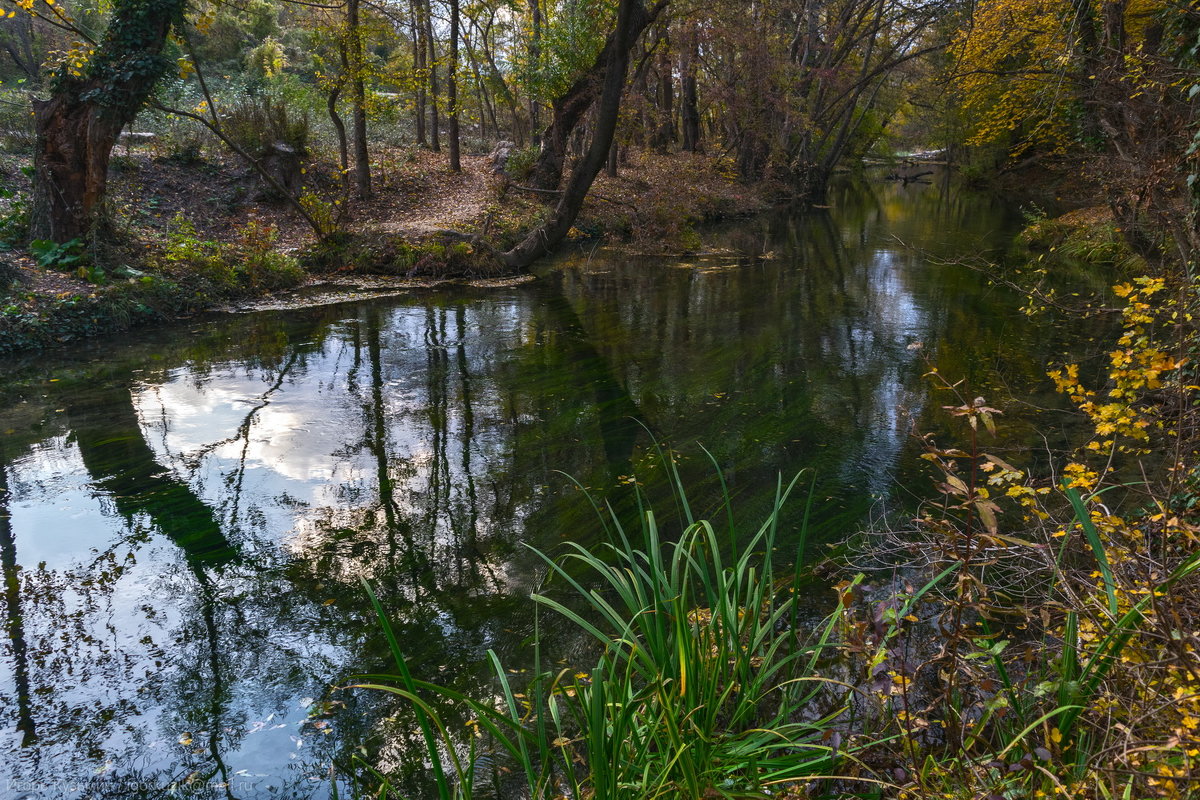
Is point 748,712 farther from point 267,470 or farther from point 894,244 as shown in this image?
point 894,244

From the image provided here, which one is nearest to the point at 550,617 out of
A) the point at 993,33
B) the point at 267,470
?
the point at 267,470

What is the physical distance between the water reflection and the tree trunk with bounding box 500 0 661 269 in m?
1.82

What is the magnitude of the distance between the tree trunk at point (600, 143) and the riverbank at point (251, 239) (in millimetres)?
688

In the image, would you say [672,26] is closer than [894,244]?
No

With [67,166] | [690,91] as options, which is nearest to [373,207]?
[67,166]

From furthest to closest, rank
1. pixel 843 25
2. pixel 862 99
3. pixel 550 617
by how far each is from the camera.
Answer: pixel 862 99 → pixel 843 25 → pixel 550 617

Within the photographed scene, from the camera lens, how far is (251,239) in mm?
11219

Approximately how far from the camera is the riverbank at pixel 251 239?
30.2 feet

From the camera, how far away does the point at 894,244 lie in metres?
16.7

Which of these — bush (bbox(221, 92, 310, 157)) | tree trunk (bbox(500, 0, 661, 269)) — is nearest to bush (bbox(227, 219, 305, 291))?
tree trunk (bbox(500, 0, 661, 269))

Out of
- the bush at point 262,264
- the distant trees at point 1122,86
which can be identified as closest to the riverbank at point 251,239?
the bush at point 262,264

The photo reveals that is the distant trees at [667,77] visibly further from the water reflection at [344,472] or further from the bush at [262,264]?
the water reflection at [344,472]

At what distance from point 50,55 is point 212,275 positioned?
3.31 metres

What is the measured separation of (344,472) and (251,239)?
7169mm
